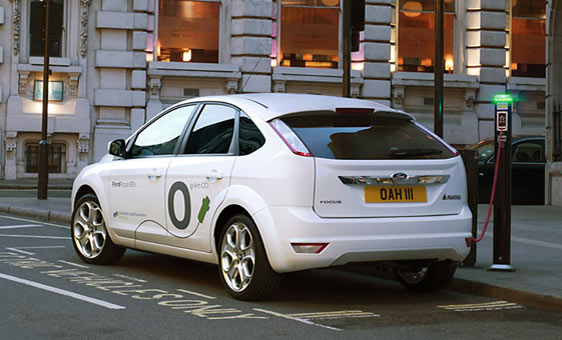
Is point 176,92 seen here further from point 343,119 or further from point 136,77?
point 343,119

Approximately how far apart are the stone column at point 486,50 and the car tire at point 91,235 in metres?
20.0

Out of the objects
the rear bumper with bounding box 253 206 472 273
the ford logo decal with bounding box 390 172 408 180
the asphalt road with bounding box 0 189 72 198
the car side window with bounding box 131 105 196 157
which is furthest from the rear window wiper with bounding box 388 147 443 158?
the asphalt road with bounding box 0 189 72 198

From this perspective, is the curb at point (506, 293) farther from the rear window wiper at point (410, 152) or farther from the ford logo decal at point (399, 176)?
the ford logo decal at point (399, 176)

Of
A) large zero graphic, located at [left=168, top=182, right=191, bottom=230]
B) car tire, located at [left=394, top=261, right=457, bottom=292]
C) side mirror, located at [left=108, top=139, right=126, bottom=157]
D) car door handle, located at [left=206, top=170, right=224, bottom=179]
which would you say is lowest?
car tire, located at [left=394, top=261, right=457, bottom=292]

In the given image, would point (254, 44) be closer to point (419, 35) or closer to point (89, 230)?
point (419, 35)

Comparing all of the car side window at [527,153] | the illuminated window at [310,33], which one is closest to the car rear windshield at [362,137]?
the car side window at [527,153]

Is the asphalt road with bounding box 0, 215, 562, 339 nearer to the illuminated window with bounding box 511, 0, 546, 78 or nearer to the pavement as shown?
the pavement

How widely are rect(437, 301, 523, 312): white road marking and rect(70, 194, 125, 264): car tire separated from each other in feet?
11.3

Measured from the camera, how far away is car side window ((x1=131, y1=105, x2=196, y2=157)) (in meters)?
8.21

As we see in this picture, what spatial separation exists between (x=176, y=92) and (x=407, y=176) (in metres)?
19.8

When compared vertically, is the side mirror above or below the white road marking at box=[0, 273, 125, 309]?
above

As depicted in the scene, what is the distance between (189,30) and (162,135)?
18.9 m

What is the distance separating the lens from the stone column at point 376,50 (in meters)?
27.1

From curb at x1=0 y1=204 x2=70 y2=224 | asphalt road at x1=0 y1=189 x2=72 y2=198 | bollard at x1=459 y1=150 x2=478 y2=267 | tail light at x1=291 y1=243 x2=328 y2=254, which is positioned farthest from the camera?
asphalt road at x1=0 y1=189 x2=72 y2=198
